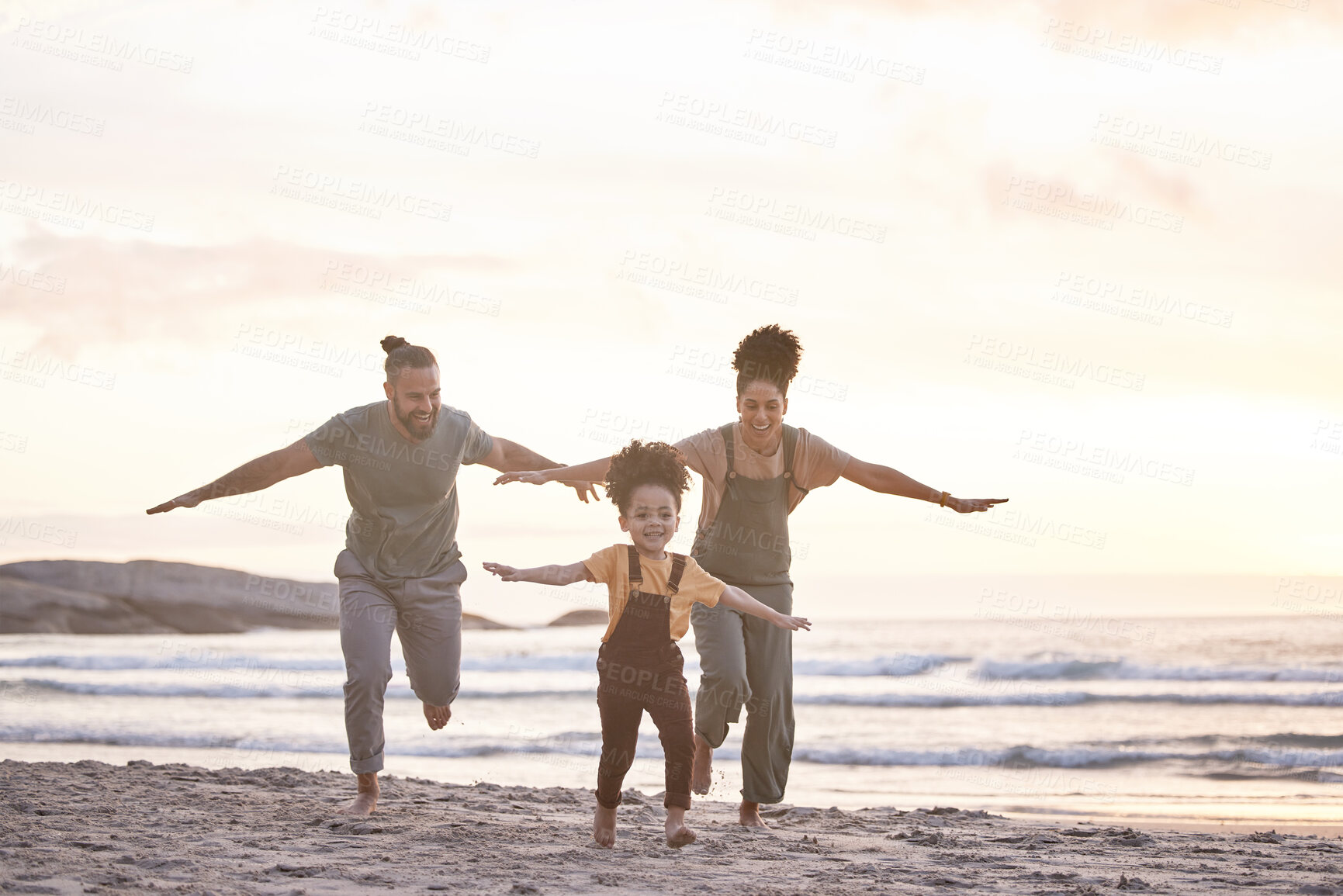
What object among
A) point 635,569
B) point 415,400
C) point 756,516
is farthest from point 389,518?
point 756,516

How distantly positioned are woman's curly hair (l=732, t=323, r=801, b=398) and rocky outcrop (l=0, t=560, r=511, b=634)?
73.9 feet

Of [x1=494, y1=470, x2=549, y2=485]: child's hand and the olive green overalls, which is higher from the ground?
[x1=494, y1=470, x2=549, y2=485]: child's hand

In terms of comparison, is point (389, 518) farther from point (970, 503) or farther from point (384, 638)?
point (970, 503)

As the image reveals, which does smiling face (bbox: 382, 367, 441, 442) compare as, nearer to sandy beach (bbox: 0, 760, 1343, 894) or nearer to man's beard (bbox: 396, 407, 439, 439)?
man's beard (bbox: 396, 407, 439, 439)

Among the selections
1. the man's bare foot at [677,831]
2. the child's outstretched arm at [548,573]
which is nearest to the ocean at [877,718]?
the man's bare foot at [677,831]

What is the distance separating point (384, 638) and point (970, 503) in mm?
2903

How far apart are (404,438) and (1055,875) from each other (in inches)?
139

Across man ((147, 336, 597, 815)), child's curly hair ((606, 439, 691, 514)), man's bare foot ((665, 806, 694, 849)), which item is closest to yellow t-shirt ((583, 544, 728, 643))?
child's curly hair ((606, 439, 691, 514))

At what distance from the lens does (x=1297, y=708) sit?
14.3 meters

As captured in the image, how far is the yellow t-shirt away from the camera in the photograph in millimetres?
4672

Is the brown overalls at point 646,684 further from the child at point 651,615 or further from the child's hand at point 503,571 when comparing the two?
the child's hand at point 503,571

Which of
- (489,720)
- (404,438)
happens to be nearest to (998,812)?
(404,438)

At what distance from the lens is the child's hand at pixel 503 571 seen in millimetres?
4371

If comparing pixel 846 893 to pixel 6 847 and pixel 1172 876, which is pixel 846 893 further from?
pixel 6 847
